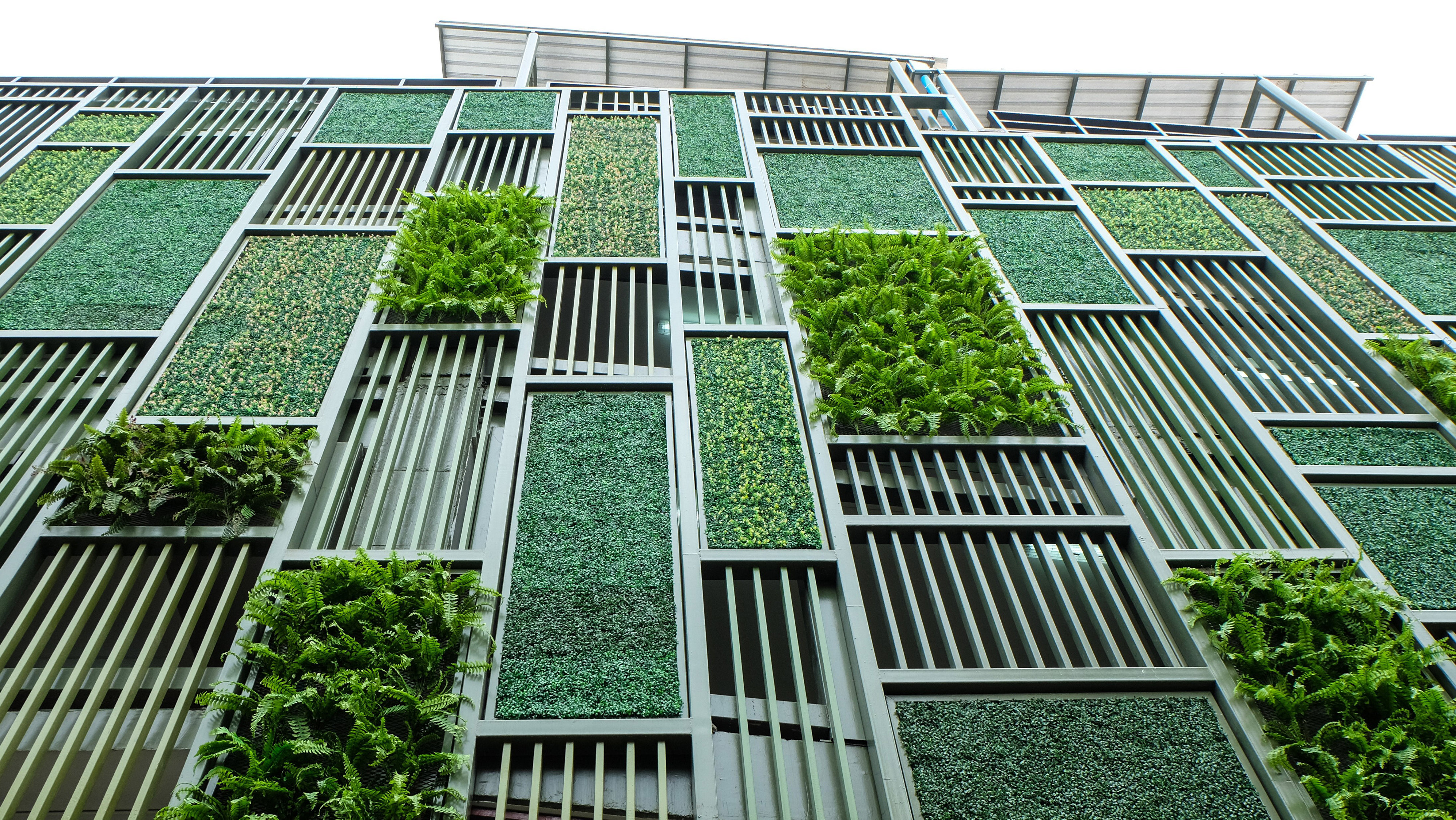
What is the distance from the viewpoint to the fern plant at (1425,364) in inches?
248

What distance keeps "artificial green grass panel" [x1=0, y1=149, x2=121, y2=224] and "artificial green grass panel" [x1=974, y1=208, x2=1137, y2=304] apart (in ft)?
32.6

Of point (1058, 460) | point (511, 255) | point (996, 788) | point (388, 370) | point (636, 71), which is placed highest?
point (636, 71)

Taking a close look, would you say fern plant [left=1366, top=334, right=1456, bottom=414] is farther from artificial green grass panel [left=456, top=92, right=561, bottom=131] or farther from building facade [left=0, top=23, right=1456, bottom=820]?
artificial green grass panel [left=456, top=92, right=561, bottom=131]

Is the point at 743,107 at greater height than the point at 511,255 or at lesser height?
greater

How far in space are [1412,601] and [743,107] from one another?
8729 mm

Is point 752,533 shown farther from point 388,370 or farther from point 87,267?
point 87,267

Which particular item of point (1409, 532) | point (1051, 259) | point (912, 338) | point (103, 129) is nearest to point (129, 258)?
point (103, 129)

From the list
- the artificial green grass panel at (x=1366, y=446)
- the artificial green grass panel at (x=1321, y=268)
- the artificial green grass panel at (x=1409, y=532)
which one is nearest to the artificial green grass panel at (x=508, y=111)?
the artificial green grass panel at (x=1321, y=268)

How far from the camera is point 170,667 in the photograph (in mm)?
→ 4473

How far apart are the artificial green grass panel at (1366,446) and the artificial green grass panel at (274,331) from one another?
783 centimetres

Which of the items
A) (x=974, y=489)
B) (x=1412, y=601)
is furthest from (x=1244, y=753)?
(x=974, y=489)

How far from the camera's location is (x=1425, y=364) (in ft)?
21.5

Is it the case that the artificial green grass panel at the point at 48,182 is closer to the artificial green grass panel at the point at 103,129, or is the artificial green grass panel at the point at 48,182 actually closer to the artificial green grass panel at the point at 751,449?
the artificial green grass panel at the point at 103,129

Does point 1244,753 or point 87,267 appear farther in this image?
point 87,267
